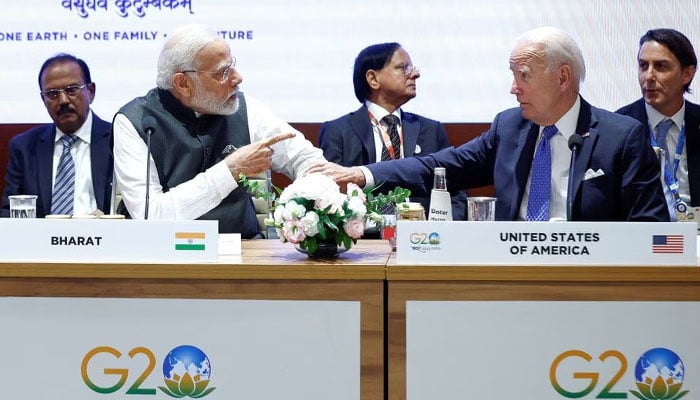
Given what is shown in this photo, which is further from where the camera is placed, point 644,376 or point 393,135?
point 393,135

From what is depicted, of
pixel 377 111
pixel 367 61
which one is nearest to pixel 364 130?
pixel 377 111

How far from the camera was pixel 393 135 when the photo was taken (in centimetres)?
437

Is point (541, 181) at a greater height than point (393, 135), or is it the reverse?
point (393, 135)

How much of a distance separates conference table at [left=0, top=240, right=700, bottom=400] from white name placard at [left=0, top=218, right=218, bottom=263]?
0.04 metres

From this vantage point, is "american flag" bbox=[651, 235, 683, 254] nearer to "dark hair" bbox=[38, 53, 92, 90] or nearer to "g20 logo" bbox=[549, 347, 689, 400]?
"g20 logo" bbox=[549, 347, 689, 400]

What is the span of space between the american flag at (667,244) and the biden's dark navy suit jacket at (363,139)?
2131 millimetres

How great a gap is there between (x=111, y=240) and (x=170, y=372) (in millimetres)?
345

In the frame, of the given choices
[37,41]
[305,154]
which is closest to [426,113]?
[305,154]

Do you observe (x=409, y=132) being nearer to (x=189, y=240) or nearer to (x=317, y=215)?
(x=317, y=215)

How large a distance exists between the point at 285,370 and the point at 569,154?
1.39 metres

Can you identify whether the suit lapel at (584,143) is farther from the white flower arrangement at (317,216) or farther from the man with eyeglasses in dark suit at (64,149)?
the man with eyeglasses in dark suit at (64,149)

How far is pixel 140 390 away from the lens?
83.4 inches

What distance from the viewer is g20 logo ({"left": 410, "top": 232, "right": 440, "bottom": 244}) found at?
6.85ft

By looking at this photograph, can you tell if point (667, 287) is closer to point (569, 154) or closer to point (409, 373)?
point (409, 373)
